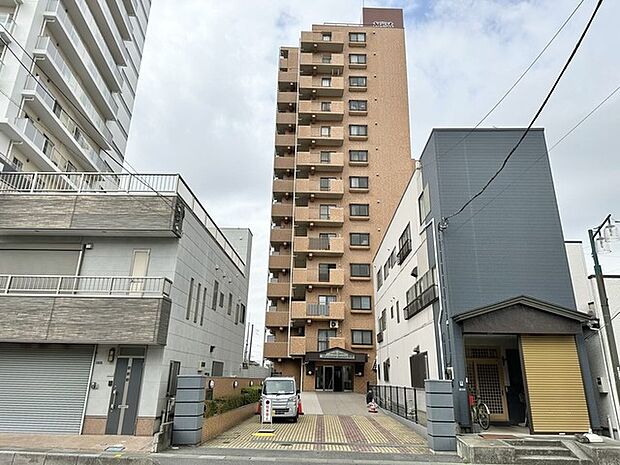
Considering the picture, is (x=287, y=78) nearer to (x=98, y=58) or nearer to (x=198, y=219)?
(x=98, y=58)

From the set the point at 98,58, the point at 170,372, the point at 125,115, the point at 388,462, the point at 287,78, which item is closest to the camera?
the point at 388,462

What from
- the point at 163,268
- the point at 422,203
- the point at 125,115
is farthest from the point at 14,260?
the point at 125,115

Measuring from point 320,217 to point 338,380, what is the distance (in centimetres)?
1301

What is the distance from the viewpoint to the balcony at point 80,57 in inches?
870

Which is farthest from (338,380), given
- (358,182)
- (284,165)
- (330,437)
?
(284,165)

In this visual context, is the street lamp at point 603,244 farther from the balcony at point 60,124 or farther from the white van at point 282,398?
the balcony at point 60,124

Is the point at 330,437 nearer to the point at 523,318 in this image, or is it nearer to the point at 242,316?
the point at 523,318

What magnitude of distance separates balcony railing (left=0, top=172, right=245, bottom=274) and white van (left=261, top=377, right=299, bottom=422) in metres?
7.10

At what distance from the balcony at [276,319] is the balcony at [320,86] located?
68.2ft

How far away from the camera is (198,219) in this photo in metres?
16.0

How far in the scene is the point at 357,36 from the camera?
133 feet

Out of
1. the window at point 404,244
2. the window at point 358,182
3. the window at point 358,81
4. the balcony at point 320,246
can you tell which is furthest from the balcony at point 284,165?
the window at point 404,244

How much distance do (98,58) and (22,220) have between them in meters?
18.8

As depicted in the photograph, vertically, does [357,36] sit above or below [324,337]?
above
